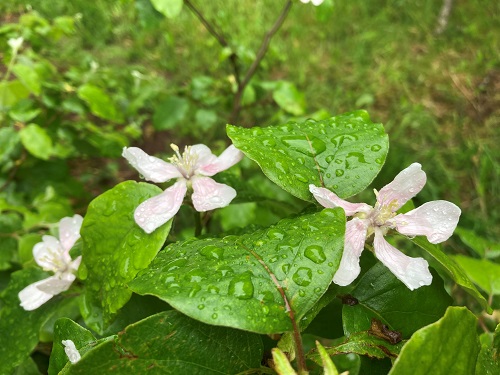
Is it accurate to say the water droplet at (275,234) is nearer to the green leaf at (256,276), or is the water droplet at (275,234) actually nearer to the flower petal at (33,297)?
the green leaf at (256,276)

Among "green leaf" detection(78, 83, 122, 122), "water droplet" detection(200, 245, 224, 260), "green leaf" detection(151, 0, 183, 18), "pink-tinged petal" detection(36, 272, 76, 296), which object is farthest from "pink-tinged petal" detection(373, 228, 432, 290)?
"green leaf" detection(78, 83, 122, 122)

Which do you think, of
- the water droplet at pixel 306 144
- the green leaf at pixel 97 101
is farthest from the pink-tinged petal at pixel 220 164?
the green leaf at pixel 97 101

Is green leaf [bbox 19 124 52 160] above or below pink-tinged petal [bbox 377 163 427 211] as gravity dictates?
below

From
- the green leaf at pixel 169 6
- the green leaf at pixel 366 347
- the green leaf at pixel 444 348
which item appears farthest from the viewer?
the green leaf at pixel 169 6

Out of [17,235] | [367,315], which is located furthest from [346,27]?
[367,315]

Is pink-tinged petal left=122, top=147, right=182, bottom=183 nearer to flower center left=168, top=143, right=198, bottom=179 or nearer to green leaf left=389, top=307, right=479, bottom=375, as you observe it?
flower center left=168, top=143, right=198, bottom=179

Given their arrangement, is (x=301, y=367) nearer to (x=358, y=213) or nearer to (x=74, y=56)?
(x=358, y=213)
